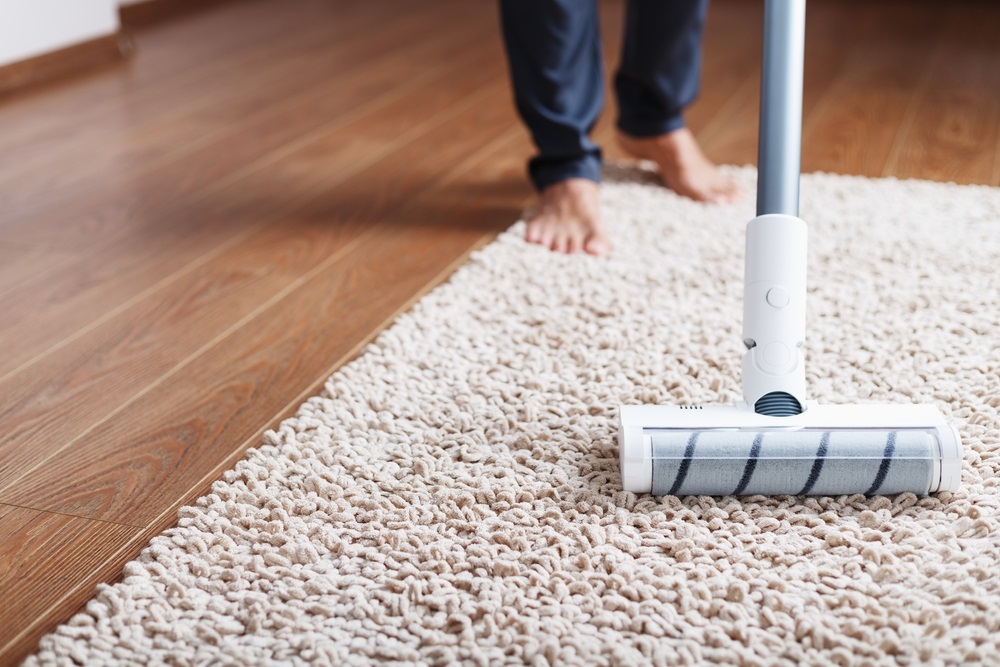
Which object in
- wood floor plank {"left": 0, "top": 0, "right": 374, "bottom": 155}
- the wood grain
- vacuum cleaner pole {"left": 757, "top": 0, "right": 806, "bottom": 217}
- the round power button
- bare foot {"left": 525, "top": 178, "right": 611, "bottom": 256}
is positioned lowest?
bare foot {"left": 525, "top": 178, "right": 611, "bottom": 256}

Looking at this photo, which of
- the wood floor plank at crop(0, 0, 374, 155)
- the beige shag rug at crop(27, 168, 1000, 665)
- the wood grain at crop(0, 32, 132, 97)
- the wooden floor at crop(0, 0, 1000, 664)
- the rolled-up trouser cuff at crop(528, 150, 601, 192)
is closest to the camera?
the beige shag rug at crop(27, 168, 1000, 665)

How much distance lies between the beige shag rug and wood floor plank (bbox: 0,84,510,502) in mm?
207

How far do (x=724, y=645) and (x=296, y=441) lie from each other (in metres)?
0.44

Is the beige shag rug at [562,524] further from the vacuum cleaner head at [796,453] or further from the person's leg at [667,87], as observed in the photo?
the person's leg at [667,87]

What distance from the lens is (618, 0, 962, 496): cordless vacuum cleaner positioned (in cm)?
82

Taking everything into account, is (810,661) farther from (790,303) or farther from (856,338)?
(856,338)

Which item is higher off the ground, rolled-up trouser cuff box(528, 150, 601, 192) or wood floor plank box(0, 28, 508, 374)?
rolled-up trouser cuff box(528, 150, 601, 192)

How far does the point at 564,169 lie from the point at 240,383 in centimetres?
63

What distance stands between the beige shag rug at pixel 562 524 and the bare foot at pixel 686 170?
36cm

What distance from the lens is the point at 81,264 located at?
1428 millimetres

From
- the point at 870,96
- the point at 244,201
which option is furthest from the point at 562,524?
the point at 870,96

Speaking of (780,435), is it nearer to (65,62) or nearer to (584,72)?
(584,72)

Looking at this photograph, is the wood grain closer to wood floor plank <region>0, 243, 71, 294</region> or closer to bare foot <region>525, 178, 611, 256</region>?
wood floor plank <region>0, 243, 71, 294</region>

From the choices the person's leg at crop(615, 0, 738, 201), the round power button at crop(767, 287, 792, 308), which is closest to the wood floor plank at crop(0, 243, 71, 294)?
the person's leg at crop(615, 0, 738, 201)
